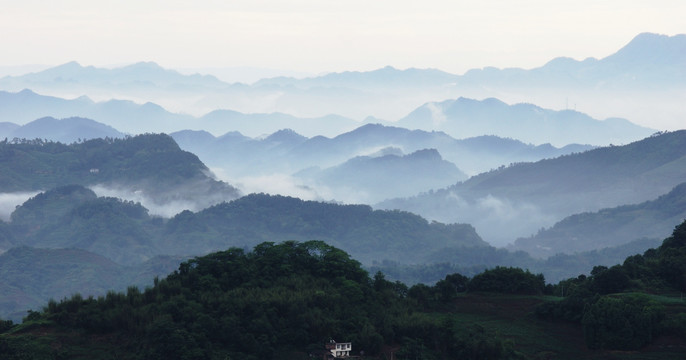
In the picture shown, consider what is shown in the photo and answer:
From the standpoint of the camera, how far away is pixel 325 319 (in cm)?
6588

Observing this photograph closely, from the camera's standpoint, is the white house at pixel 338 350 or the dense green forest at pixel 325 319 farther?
the white house at pixel 338 350

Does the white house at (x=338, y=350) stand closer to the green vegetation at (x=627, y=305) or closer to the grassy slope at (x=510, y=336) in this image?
the grassy slope at (x=510, y=336)

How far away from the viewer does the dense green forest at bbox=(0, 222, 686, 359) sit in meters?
61.0

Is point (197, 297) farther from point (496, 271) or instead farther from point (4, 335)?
point (496, 271)

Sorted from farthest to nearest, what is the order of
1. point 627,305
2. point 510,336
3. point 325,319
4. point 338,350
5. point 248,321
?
point 510,336 → point 627,305 → point 325,319 → point 248,321 → point 338,350

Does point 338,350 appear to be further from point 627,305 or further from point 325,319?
point 627,305

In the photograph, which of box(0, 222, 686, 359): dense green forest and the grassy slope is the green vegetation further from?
the grassy slope

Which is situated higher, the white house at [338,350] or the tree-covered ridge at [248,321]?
the tree-covered ridge at [248,321]

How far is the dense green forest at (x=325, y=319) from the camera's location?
61.0m

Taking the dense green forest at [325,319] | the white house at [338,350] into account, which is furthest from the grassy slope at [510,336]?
the white house at [338,350]

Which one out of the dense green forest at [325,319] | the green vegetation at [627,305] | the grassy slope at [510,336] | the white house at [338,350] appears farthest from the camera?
the green vegetation at [627,305]

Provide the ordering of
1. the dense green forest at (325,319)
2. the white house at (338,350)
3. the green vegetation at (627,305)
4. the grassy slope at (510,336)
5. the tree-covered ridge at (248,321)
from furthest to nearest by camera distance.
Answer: the green vegetation at (627,305)
the white house at (338,350)
the dense green forest at (325,319)
the tree-covered ridge at (248,321)
the grassy slope at (510,336)

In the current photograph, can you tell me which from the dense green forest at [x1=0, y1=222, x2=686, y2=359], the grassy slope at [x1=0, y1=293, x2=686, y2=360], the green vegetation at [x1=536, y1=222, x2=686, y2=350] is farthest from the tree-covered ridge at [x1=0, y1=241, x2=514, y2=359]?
the green vegetation at [x1=536, y1=222, x2=686, y2=350]

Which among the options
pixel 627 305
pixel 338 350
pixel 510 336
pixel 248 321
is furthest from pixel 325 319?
pixel 627 305
